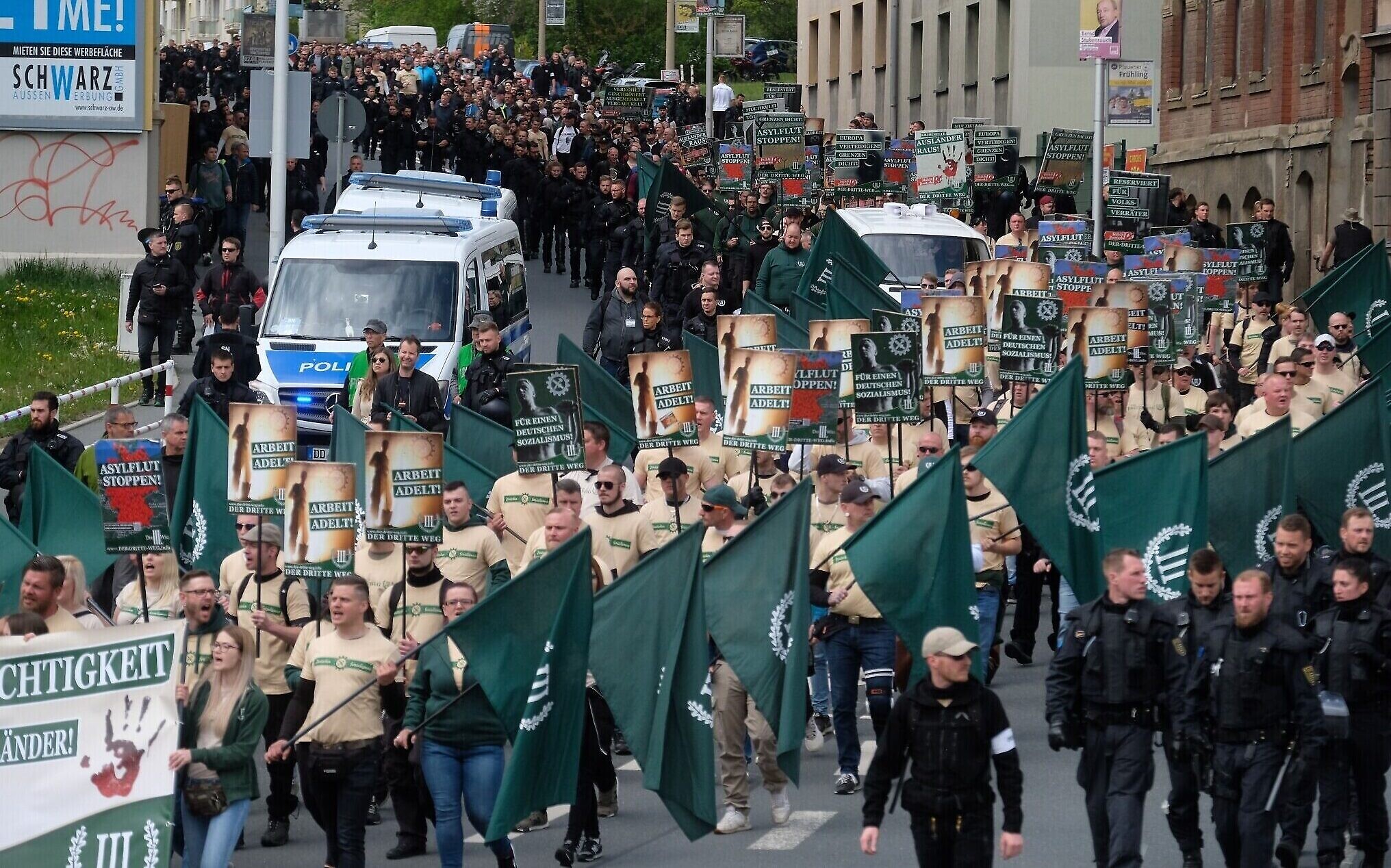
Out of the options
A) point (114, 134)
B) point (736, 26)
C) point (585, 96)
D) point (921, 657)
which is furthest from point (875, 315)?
point (585, 96)

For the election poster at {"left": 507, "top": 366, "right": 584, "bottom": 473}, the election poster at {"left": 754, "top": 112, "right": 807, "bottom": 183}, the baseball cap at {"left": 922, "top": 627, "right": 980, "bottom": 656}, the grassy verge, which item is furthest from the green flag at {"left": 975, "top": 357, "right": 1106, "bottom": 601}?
the election poster at {"left": 754, "top": 112, "right": 807, "bottom": 183}

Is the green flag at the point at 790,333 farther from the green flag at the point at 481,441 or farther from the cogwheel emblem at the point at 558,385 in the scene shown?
the cogwheel emblem at the point at 558,385

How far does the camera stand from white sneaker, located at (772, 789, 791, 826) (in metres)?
12.2

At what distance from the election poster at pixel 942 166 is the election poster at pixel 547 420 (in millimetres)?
15899

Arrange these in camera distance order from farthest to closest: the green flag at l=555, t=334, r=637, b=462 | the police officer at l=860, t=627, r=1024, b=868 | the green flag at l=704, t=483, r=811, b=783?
the green flag at l=555, t=334, r=637, b=462 < the green flag at l=704, t=483, r=811, b=783 < the police officer at l=860, t=627, r=1024, b=868

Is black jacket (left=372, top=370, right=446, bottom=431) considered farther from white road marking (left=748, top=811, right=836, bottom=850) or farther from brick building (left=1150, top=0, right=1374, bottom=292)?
brick building (left=1150, top=0, right=1374, bottom=292)

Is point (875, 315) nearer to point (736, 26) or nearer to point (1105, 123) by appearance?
point (1105, 123)

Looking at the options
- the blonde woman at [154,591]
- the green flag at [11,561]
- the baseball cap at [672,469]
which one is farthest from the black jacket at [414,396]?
the green flag at [11,561]

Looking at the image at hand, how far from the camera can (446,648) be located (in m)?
10.9

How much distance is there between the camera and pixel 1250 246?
25.0 metres

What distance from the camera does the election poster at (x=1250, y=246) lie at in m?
24.3

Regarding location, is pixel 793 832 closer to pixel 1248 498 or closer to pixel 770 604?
pixel 770 604

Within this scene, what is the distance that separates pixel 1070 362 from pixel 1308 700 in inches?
135

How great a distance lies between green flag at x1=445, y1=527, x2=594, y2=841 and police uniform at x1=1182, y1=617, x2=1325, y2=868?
2.76 metres
